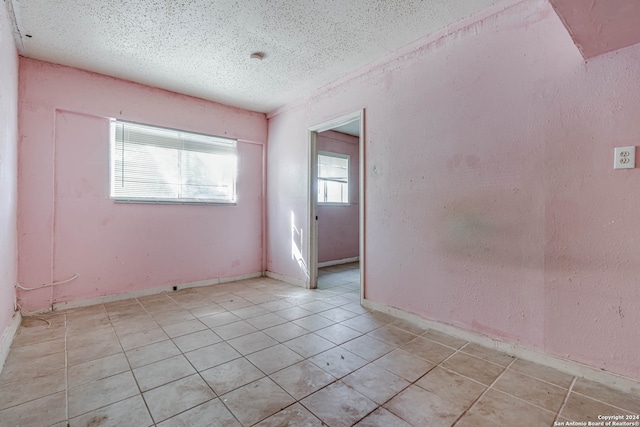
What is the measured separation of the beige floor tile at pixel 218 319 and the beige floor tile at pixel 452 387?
5.87 feet

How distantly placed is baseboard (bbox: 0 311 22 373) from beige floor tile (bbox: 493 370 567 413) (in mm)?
3226

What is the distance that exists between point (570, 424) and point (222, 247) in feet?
13.0

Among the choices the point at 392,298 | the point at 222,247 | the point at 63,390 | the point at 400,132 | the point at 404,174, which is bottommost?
the point at 63,390

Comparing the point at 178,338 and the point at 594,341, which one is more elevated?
the point at 594,341

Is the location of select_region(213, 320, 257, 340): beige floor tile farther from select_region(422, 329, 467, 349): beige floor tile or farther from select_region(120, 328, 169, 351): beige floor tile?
select_region(422, 329, 467, 349): beige floor tile

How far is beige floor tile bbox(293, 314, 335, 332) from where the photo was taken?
8.78 feet

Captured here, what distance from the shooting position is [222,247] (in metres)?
4.34

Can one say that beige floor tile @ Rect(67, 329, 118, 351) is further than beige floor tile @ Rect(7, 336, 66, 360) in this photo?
Yes

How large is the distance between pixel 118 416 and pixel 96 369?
641mm

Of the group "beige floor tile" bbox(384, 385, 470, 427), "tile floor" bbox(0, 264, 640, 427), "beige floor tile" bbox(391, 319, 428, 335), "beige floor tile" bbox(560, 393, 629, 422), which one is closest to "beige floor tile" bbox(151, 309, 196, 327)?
"tile floor" bbox(0, 264, 640, 427)

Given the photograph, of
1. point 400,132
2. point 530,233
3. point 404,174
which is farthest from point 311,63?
point 530,233

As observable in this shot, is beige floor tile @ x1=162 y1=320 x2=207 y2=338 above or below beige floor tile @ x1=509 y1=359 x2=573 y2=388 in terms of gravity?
below

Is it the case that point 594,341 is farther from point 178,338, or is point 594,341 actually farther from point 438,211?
point 178,338

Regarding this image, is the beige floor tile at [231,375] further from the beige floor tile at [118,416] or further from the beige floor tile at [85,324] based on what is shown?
the beige floor tile at [85,324]
